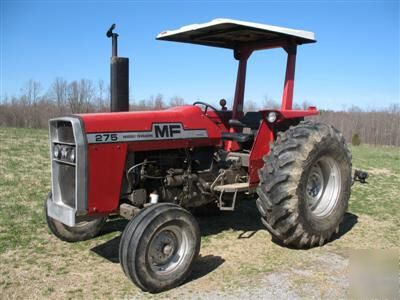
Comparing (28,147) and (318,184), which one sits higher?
(318,184)

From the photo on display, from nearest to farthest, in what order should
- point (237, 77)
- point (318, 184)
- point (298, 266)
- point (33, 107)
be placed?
point (298, 266)
point (318, 184)
point (237, 77)
point (33, 107)

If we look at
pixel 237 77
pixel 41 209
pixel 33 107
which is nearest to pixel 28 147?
pixel 41 209

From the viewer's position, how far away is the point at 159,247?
417cm

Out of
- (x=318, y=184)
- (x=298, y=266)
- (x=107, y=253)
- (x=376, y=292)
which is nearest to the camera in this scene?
(x=376, y=292)

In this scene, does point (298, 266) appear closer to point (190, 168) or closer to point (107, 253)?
point (190, 168)

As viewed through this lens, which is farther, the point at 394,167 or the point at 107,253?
the point at 394,167

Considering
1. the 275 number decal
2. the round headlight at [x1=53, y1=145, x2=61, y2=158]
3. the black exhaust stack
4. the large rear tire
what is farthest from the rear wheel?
the large rear tire

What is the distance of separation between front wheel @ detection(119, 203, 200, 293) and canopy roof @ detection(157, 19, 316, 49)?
2133mm

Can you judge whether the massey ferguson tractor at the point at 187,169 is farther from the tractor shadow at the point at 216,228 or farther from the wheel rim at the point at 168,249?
the tractor shadow at the point at 216,228

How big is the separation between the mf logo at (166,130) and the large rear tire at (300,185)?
103cm

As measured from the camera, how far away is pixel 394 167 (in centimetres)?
1239

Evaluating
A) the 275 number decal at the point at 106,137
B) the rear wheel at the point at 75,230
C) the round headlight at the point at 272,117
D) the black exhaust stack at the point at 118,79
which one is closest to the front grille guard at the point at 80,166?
the 275 number decal at the point at 106,137

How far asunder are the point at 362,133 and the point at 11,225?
2381cm

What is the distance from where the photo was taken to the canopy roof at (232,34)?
16.0 feet
